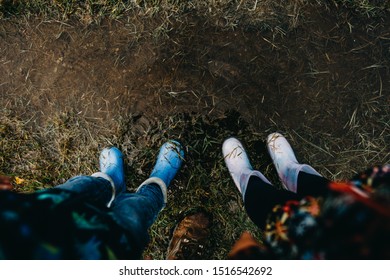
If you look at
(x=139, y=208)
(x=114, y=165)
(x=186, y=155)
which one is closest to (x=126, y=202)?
(x=139, y=208)

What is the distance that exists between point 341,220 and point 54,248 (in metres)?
0.82

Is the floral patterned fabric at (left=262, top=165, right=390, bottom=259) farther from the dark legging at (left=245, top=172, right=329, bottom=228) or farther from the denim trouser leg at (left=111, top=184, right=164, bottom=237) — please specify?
the denim trouser leg at (left=111, top=184, right=164, bottom=237)

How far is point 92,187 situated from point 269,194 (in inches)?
33.8

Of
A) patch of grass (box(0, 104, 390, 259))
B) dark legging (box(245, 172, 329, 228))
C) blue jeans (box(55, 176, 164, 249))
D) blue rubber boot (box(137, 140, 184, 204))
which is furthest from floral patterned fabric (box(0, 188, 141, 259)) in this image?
patch of grass (box(0, 104, 390, 259))

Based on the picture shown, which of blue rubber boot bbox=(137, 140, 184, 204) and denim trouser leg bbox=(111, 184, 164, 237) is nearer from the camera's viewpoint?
denim trouser leg bbox=(111, 184, 164, 237)

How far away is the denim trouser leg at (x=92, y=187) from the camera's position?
4.98ft

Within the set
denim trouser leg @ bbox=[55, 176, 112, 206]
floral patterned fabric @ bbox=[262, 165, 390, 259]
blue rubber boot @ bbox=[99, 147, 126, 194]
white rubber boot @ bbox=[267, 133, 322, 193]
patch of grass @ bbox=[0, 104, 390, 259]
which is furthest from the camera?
patch of grass @ bbox=[0, 104, 390, 259]

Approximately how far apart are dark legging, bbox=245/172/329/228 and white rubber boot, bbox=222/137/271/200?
0.40 ft

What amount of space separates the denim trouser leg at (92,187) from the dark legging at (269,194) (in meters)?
0.73

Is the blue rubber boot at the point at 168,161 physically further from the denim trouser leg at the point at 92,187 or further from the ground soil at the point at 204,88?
the denim trouser leg at the point at 92,187

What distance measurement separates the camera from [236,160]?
2.08 meters

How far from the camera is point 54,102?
220 centimetres

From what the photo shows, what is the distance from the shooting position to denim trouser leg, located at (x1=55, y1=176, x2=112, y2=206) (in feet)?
4.98

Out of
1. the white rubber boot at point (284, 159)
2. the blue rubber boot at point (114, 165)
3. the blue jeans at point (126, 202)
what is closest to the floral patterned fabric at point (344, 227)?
the blue jeans at point (126, 202)
